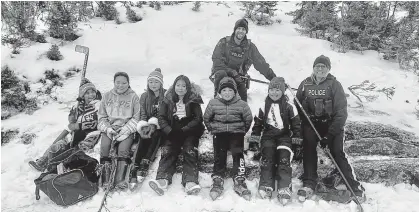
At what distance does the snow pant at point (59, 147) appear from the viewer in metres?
5.40

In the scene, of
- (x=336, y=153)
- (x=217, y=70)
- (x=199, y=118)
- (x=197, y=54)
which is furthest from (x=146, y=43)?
(x=336, y=153)

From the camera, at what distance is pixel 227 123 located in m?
5.29

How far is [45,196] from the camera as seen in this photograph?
4809 millimetres

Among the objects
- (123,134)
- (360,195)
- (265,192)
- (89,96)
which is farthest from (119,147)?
(360,195)

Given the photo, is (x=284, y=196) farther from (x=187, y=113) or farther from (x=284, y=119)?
(x=187, y=113)

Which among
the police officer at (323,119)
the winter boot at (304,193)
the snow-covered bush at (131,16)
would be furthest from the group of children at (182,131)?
the snow-covered bush at (131,16)

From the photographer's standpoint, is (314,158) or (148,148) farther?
(148,148)

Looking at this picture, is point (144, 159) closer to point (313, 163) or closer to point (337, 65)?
point (313, 163)

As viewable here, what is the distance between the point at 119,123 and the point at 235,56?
252 cm

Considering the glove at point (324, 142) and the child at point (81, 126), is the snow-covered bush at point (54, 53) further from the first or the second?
the glove at point (324, 142)

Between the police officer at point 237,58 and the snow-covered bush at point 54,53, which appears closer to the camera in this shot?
the police officer at point 237,58

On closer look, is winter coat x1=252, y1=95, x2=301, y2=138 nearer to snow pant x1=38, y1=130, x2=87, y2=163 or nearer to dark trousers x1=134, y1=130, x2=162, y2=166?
dark trousers x1=134, y1=130, x2=162, y2=166

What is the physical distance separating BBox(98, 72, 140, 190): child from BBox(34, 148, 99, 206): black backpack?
0.22 meters

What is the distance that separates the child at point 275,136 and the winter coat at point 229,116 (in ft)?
0.74
